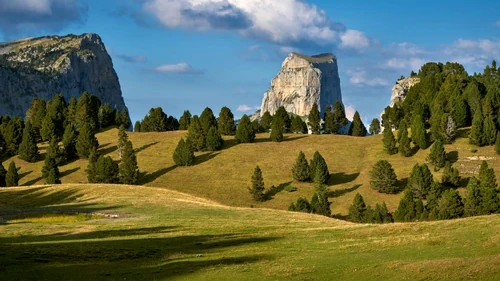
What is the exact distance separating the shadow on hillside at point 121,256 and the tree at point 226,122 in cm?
11525

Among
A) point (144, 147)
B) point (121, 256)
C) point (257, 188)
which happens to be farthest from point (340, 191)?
point (121, 256)

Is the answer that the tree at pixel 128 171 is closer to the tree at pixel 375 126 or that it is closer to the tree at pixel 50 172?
the tree at pixel 50 172

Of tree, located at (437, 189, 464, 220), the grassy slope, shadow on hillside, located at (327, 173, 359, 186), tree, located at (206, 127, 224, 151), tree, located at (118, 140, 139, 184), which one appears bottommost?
tree, located at (437, 189, 464, 220)

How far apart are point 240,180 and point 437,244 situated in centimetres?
8418

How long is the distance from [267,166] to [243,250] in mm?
89929

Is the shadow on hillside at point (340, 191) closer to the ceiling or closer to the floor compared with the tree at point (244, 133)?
closer to the floor

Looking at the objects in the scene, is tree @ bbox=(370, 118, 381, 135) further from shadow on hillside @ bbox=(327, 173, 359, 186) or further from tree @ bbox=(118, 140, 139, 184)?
tree @ bbox=(118, 140, 139, 184)

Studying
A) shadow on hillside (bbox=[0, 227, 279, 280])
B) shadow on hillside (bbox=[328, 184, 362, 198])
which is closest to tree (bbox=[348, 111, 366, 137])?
shadow on hillside (bbox=[328, 184, 362, 198])

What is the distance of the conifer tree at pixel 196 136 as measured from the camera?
5433 inches

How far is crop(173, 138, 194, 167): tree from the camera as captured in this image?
127 metres

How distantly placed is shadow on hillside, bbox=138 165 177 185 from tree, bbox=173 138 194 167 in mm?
2087

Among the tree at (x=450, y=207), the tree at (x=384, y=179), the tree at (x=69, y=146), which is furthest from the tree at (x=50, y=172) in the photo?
the tree at (x=450, y=207)

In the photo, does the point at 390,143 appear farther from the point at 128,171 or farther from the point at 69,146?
the point at 69,146

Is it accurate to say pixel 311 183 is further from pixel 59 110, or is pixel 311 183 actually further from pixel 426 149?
pixel 59 110
